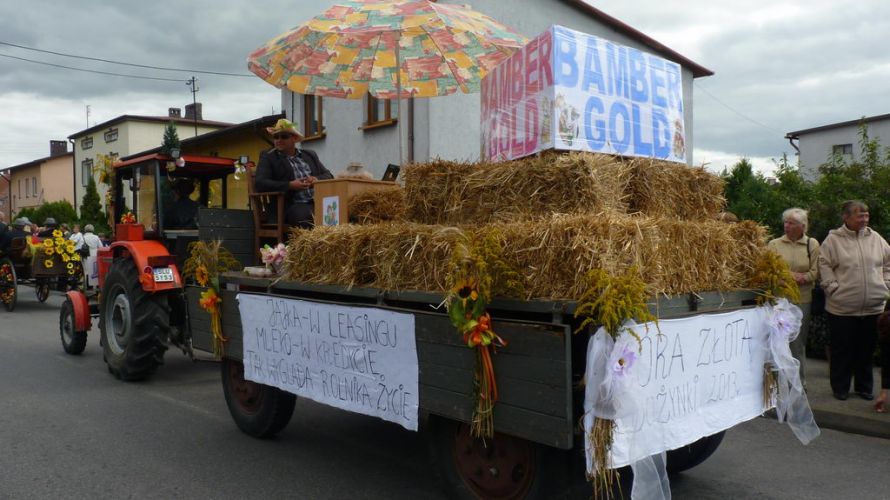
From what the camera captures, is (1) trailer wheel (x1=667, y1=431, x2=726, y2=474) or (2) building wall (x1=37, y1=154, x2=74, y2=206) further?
(2) building wall (x1=37, y1=154, x2=74, y2=206)

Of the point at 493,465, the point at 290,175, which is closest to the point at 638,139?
the point at 493,465

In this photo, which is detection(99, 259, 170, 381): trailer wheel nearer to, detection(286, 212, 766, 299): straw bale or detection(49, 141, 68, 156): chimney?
detection(286, 212, 766, 299): straw bale

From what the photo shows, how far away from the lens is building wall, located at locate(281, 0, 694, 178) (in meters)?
14.2

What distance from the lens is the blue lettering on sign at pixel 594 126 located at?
4.01 m

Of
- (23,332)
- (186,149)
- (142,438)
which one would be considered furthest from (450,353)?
(186,149)

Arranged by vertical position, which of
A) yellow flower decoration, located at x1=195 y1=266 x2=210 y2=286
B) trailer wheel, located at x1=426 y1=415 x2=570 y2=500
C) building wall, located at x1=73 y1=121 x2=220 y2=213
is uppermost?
building wall, located at x1=73 y1=121 x2=220 y2=213

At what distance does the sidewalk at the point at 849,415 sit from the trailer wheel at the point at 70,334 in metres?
8.09

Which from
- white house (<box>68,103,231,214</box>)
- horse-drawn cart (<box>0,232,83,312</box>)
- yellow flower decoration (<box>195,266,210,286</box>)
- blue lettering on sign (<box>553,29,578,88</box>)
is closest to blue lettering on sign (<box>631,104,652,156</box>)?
blue lettering on sign (<box>553,29,578,88</box>)

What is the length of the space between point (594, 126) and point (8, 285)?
48.2 feet

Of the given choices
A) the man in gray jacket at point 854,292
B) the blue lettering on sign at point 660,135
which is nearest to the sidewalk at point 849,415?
the man in gray jacket at point 854,292

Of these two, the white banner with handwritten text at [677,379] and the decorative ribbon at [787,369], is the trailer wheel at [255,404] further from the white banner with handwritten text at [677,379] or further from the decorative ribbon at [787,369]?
the decorative ribbon at [787,369]

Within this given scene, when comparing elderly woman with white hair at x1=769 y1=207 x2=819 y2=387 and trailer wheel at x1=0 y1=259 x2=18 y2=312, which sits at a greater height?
elderly woman with white hair at x1=769 y1=207 x2=819 y2=387

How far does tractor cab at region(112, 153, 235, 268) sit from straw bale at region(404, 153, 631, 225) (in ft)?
12.8

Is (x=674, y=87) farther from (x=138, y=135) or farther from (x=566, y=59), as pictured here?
(x=138, y=135)
